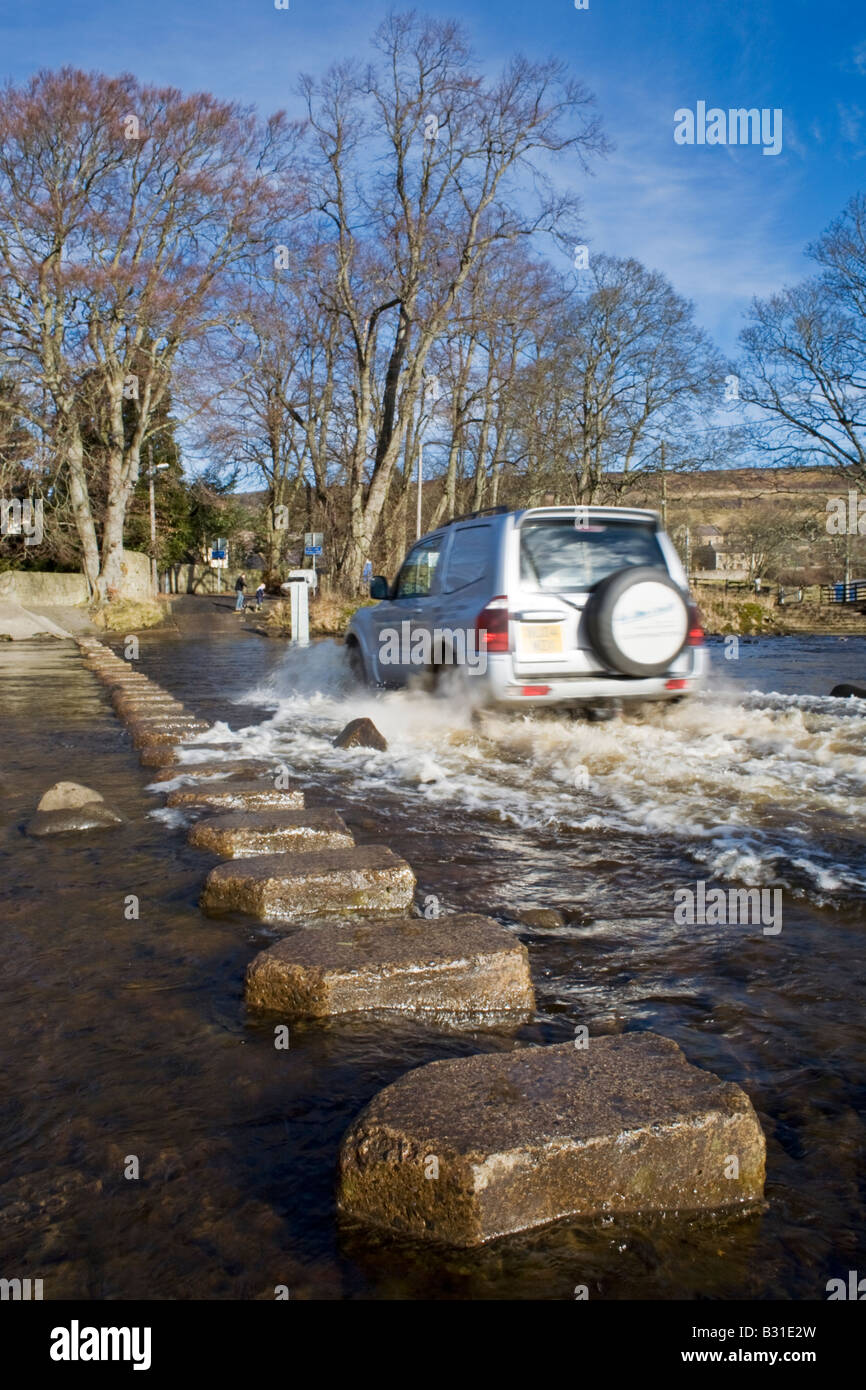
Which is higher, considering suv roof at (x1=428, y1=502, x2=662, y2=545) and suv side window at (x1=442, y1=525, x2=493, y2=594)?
suv roof at (x1=428, y1=502, x2=662, y2=545)

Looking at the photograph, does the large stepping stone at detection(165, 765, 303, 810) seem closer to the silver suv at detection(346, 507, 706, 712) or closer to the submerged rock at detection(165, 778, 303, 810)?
the submerged rock at detection(165, 778, 303, 810)

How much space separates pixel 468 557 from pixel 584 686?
1489 mm

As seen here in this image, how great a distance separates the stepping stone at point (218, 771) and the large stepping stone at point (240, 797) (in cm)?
59

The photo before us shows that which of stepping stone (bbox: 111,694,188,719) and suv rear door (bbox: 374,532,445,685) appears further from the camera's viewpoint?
stepping stone (bbox: 111,694,188,719)

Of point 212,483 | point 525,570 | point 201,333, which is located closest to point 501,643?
point 525,570

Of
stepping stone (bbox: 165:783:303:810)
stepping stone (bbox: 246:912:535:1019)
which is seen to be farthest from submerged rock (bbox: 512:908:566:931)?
stepping stone (bbox: 165:783:303:810)

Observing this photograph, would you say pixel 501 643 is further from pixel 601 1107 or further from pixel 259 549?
pixel 259 549

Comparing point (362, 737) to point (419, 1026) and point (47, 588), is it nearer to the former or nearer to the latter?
point (419, 1026)

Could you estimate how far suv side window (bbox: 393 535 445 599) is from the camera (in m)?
9.37

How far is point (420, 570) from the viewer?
32.0ft

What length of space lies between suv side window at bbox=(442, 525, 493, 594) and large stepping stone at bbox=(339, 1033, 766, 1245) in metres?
5.86

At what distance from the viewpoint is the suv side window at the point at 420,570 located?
30.7ft

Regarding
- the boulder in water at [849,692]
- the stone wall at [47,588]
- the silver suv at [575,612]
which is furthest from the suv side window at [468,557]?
the stone wall at [47,588]
